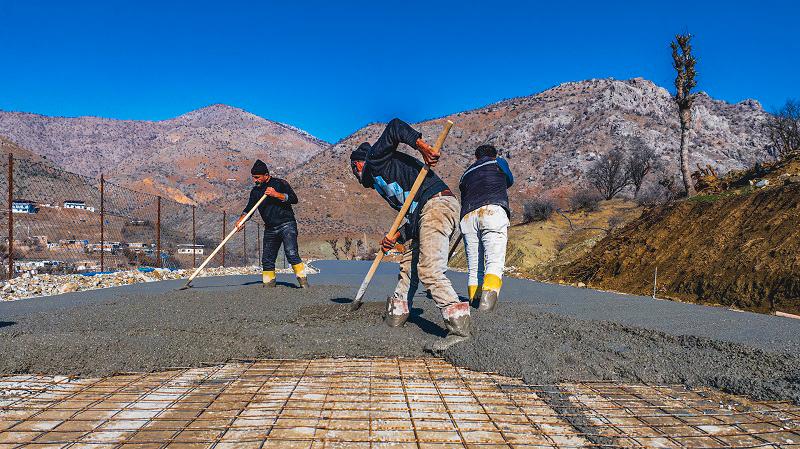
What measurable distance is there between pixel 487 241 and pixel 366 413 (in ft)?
11.7

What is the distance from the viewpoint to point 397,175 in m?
4.50

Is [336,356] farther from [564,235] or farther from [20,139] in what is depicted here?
[20,139]

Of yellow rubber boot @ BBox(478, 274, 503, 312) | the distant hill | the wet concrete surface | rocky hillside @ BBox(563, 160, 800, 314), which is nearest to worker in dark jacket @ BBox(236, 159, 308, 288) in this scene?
the wet concrete surface

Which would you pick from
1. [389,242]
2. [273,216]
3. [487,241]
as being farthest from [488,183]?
[273,216]

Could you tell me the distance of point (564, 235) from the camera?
20844mm

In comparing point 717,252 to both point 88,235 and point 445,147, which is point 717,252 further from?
point 445,147

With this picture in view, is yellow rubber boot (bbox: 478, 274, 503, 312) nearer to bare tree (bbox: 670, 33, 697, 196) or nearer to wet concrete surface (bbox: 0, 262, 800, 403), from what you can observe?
wet concrete surface (bbox: 0, 262, 800, 403)

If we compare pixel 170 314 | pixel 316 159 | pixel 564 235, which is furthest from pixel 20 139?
pixel 170 314

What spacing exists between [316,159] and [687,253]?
231 feet

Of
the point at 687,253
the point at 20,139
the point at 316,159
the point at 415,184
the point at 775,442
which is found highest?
the point at 20,139

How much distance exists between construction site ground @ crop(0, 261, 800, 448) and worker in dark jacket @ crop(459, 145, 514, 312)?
0.59m

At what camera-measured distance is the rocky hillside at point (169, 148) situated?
8481 cm

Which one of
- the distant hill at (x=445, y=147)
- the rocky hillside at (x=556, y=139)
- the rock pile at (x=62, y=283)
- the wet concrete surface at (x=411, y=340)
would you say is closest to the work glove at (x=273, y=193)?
the wet concrete surface at (x=411, y=340)

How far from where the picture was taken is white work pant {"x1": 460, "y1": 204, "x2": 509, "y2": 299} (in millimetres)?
5621
